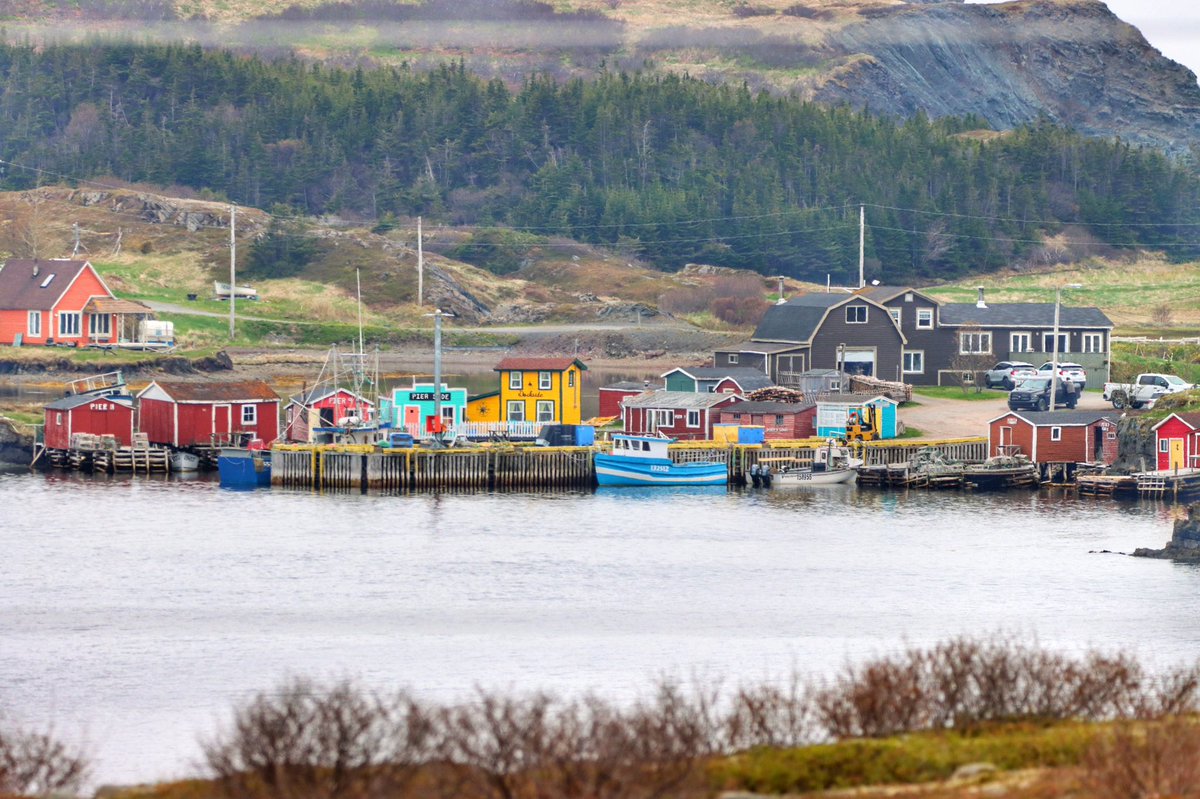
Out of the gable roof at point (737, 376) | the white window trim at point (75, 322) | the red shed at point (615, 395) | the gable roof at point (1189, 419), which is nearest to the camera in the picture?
the gable roof at point (1189, 419)

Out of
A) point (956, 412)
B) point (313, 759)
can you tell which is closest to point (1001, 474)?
point (956, 412)

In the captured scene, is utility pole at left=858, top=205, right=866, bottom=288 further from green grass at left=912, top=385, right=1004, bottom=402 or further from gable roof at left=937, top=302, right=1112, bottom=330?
green grass at left=912, top=385, right=1004, bottom=402

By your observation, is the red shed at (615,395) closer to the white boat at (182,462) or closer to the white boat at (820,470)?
the white boat at (820,470)

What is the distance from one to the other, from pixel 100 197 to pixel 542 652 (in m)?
97.0

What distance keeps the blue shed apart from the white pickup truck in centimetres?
868

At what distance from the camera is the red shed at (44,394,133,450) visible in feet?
213

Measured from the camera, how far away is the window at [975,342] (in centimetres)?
8381

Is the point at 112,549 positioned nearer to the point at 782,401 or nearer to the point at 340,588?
the point at 340,588

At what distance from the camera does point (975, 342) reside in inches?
3314

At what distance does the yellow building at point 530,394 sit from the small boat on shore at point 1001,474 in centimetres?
1414

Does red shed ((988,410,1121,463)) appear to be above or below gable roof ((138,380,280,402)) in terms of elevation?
below

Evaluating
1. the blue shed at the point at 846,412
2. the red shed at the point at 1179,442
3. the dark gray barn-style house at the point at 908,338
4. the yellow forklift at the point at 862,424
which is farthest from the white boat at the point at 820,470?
the dark gray barn-style house at the point at 908,338

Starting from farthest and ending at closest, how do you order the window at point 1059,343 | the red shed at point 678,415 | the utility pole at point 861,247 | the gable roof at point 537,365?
the utility pole at point 861,247 → the window at point 1059,343 → the red shed at point 678,415 → the gable roof at point 537,365

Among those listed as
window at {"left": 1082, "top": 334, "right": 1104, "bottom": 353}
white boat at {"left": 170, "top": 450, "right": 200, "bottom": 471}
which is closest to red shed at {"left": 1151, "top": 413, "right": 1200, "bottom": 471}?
window at {"left": 1082, "top": 334, "right": 1104, "bottom": 353}
